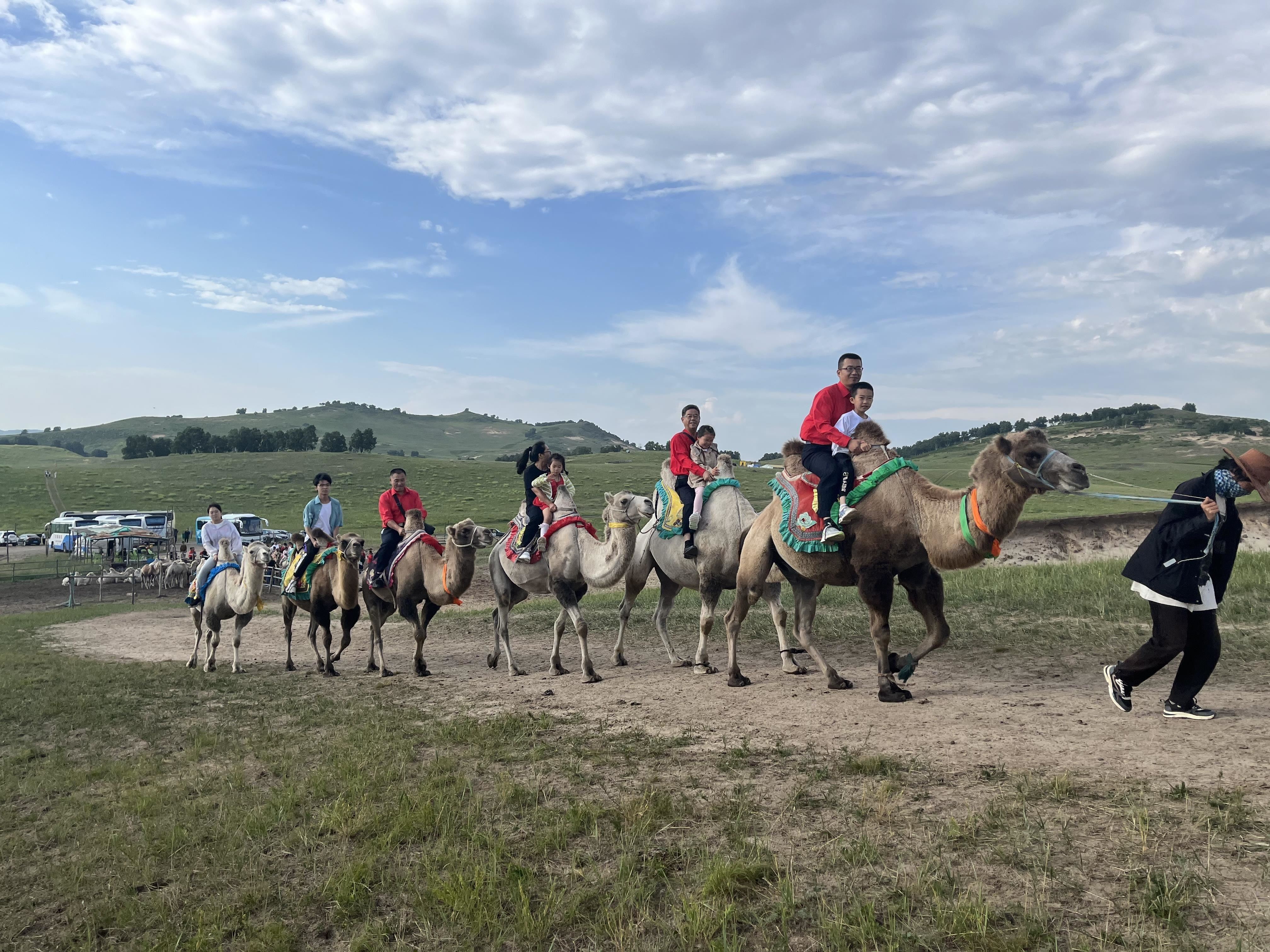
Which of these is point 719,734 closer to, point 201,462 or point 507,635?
point 507,635

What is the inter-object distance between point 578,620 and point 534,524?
161 cm

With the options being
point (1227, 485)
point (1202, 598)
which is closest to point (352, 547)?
point (1202, 598)

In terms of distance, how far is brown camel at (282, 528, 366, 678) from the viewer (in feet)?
42.2

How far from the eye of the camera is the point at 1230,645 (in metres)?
9.62

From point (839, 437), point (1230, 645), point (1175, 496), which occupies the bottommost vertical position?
point (1230, 645)

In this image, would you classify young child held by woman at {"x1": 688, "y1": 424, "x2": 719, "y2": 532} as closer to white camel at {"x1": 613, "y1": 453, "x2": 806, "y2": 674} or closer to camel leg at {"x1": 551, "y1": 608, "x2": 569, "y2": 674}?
white camel at {"x1": 613, "y1": 453, "x2": 806, "y2": 674}

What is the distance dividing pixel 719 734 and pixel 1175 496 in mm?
4317

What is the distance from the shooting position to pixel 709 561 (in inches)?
421

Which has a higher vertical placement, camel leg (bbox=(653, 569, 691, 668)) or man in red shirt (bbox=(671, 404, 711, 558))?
man in red shirt (bbox=(671, 404, 711, 558))

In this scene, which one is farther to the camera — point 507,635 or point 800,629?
point 507,635

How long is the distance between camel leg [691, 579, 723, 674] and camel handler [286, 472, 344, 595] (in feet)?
21.2

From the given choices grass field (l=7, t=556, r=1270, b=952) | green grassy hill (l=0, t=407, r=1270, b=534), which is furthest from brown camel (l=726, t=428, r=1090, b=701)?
green grassy hill (l=0, t=407, r=1270, b=534)

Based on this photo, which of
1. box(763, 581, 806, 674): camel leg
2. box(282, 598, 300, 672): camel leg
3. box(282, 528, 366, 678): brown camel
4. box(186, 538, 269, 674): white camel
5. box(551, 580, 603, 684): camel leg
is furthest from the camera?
box(282, 598, 300, 672): camel leg

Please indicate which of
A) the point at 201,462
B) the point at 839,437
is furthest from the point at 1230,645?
the point at 201,462
